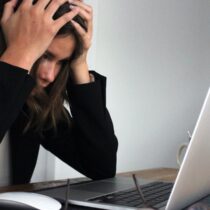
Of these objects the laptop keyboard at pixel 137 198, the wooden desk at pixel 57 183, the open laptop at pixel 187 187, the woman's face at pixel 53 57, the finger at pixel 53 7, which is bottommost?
the wooden desk at pixel 57 183

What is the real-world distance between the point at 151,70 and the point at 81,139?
1.08 metres

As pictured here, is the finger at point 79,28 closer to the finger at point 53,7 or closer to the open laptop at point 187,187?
the finger at point 53,7

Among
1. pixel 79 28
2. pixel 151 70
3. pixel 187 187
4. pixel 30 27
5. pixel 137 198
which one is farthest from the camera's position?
pixel 151 70

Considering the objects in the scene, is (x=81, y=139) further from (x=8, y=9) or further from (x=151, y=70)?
(x=151, y=70)

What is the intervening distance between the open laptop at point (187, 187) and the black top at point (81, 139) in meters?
0.28

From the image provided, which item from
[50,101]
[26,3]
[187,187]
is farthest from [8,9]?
[187,187]

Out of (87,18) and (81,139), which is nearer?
(87,18)

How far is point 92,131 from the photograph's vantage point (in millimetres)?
1123

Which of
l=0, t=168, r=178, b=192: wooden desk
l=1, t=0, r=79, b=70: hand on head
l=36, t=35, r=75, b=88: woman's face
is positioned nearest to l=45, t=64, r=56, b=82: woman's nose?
l=36, t=35, r=75, b=88: woman's face

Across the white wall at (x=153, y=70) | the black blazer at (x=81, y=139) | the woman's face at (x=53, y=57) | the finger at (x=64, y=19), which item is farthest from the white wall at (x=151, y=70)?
the finger at (x=64, y=19)

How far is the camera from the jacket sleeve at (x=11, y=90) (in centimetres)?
81

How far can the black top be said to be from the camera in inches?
42.9

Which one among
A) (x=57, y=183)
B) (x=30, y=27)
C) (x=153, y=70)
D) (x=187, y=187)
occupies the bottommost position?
(x=57, y=183)

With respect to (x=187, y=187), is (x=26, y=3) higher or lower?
higher
